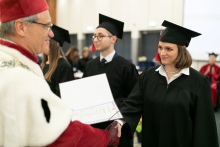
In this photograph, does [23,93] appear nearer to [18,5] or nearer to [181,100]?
[18,5]

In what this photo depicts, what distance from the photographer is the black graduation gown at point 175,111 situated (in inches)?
70.6

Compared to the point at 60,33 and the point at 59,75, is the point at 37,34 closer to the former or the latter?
the point at 59,75

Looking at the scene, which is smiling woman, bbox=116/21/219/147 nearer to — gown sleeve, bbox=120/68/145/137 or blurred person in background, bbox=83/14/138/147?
gown sleeve, bbox=120/68/145/137

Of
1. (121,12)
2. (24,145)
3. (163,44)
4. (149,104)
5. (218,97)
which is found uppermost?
(121,12)

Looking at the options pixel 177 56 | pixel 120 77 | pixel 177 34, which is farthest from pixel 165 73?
pixel 120 77

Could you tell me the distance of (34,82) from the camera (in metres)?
0.97

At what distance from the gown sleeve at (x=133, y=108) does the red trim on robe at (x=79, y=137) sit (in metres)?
0.63

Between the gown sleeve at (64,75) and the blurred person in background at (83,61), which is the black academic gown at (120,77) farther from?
the blurred person in background at (83,61)

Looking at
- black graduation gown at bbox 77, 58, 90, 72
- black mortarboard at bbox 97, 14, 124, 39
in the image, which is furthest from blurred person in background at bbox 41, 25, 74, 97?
black graduation gown at bbox 77, 58, 90, 72

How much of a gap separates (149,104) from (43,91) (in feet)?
4.34

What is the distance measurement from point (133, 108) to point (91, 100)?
54cm

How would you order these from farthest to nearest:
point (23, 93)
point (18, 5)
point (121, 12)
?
point (121, 12) < point (18, 5) < point (23, 93)

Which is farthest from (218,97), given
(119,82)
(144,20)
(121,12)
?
(121,12)

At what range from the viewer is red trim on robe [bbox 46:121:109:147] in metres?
1.08
